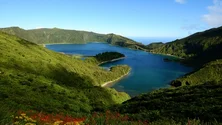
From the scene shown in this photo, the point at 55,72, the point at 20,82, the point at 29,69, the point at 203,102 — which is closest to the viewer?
the point at 203,102

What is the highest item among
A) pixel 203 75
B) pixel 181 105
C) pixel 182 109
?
pixel 182 109

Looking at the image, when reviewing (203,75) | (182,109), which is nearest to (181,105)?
(182,109)

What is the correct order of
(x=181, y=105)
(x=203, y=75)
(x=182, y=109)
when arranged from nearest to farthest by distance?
1. (x=182, y=109)
2. (x=181, y=105)
3. (x=203, y=75)

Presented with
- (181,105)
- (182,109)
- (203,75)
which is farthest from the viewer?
(203,75)

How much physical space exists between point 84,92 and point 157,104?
50535 millimetres

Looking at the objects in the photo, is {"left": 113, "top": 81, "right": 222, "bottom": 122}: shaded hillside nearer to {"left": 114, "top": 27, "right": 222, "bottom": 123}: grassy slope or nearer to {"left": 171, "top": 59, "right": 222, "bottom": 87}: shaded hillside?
{"left": 114, "top": 27, "right": 222, "bottom": 123}: grassy slope

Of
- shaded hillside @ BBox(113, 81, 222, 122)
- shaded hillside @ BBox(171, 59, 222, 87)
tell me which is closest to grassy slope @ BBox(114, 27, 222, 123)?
shaded hillside @ BBox(113, 81, 222, 122)

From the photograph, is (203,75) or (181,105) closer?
(181,105)

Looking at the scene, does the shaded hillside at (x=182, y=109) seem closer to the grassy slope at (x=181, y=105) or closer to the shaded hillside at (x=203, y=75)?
the grassy slope at (x=181, y=105)

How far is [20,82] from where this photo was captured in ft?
205

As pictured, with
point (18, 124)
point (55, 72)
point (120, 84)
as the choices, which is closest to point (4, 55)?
point (55, 72)

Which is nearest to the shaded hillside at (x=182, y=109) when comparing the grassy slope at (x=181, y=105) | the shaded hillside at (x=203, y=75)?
the grassy slope at (x=181, y=105)

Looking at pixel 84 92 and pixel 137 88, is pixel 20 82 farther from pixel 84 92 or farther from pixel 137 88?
pixel 137 88

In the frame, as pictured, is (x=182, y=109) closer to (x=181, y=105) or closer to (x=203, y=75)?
(x=181, y=105)
